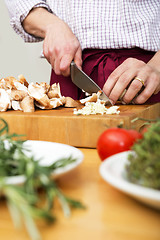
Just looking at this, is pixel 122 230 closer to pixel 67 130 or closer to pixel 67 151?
pixel 67 151

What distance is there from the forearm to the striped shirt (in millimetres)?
73

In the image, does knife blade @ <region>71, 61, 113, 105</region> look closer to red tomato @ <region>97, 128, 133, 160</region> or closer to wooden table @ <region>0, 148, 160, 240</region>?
red tomato @ <region>97, 128, 133, 160</region>

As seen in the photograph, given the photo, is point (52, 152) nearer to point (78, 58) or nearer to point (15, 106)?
point (15, 106)

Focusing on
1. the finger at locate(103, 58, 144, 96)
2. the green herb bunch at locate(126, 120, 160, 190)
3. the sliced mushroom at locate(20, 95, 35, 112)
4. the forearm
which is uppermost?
the forearm

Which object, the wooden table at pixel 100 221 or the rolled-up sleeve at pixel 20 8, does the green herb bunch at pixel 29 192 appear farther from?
the rolled-up sleeve at pixel 20 8

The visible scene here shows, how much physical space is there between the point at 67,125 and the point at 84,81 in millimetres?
445

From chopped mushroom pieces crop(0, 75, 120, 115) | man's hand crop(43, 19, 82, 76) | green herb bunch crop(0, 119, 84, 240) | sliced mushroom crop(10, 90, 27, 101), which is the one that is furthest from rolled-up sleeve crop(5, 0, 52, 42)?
green herb bunch crop(0, 119, 84, 240)

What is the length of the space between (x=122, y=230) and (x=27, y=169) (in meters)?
0.16

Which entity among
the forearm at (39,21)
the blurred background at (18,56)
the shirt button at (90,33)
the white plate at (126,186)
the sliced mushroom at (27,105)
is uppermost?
the forearm at (39,21)

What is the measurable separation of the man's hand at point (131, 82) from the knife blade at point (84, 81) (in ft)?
0.13

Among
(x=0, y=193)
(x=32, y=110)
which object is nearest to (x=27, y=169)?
(x=0, y=193)

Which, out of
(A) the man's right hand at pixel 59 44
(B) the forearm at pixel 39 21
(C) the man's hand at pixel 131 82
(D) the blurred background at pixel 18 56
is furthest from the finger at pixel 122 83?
(D) the blurred background at pixel 18 56

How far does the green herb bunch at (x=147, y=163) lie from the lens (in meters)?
0.49

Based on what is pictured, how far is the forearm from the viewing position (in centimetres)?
167
